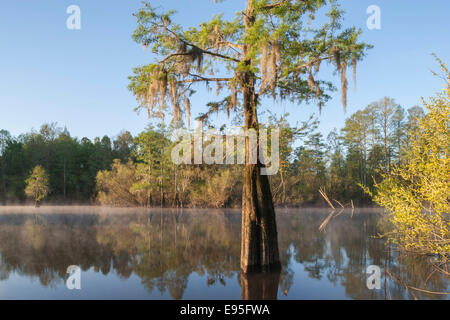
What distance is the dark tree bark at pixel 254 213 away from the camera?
8.17 meters

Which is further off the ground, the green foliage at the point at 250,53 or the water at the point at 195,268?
the green foliage at the point at 250,53

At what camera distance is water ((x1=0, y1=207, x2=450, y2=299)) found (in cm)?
725

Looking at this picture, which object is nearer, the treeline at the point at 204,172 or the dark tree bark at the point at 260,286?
the dark tree bark at the point at 260,286

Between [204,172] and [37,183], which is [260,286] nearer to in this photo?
[204,172]

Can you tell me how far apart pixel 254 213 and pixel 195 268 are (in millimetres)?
2960

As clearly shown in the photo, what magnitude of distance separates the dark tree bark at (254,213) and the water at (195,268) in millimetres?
463

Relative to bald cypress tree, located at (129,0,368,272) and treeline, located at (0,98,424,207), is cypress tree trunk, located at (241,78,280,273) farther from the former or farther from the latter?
treeline, located at (0,98,424,207)

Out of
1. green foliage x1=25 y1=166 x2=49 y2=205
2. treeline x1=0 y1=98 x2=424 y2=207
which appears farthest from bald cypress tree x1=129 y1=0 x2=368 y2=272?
green foliage x1=25 y1=166 x2=49 y2=205

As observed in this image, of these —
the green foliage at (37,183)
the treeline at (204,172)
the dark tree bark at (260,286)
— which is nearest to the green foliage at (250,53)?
the dark tree bark at (260,286)

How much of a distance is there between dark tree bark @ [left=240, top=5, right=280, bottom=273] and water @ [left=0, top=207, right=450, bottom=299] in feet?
1.52

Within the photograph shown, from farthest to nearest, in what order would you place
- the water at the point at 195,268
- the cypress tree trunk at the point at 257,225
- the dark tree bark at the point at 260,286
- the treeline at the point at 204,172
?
the treeline at the point at 204,172 < the cypress tree trunk at the point at 257,225 < the water at the point at 195,268 < the dark tree bark at the point at 260,286

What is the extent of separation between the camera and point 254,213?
27.3 feet

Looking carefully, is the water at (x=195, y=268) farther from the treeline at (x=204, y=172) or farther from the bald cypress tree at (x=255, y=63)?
the treeline at (x=204, y=172)
